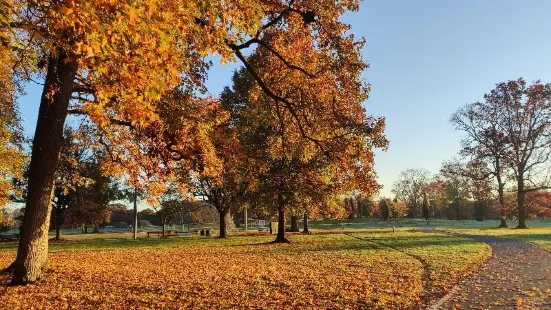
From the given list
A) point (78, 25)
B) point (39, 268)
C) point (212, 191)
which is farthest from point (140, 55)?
point (212, 191)

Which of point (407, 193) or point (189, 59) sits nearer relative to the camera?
point (189, 59)

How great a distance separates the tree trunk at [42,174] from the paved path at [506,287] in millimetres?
9567

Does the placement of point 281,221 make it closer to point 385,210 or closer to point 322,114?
point 322,114

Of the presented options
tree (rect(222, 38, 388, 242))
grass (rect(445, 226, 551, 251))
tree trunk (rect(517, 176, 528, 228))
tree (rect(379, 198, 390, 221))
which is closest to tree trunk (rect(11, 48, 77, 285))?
tree (rect(222, 38, 388, 242))

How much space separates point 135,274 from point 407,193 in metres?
92.8

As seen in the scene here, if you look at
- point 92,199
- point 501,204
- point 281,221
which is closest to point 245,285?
point 281,221

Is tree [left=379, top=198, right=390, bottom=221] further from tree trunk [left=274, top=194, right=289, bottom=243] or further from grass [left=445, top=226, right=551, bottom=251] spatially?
tree trunk [left=274, top=194, right=289, bottom=243]

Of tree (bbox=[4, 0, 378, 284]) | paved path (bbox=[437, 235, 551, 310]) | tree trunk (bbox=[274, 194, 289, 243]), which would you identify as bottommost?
paved path (bbox=[437, 235, 551, 310])

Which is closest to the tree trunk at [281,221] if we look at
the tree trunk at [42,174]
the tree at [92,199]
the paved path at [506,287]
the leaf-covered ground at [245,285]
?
the leaf-covered ground at [245,285]

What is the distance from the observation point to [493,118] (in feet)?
159

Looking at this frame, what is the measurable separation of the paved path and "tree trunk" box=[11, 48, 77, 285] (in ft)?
31.4

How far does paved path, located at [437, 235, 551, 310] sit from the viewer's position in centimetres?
844

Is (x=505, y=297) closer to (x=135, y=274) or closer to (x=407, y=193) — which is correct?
(x=135, y=274)

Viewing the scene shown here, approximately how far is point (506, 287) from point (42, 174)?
1180 cm
